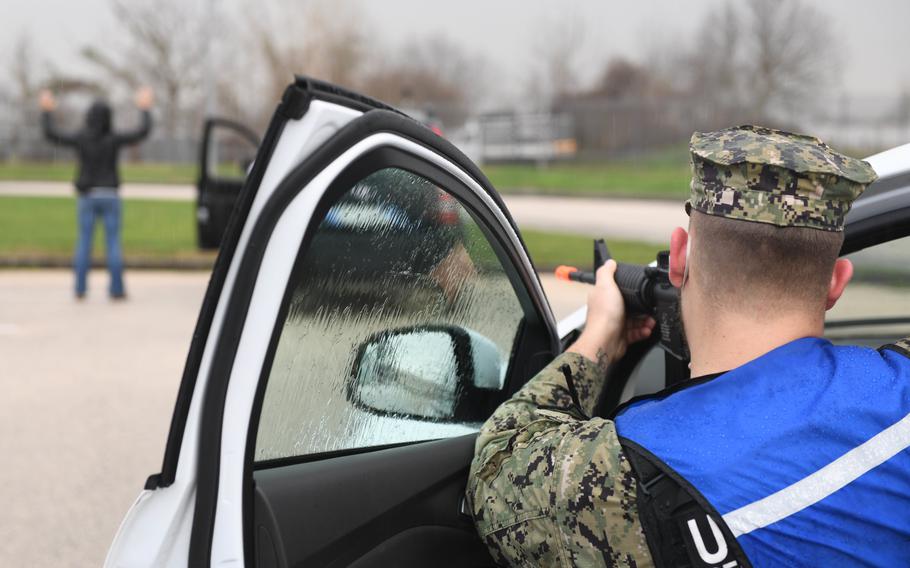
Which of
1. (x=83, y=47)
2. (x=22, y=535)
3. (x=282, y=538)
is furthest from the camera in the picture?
(x=83, y=47)

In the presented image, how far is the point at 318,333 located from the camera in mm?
1384

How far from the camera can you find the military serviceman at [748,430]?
3.85 ft

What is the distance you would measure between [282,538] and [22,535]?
306cm

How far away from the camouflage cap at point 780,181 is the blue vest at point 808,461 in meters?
0.21

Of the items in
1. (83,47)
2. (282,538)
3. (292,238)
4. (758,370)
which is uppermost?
(83,47)

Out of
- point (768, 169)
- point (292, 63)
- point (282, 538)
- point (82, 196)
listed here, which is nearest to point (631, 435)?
point (768, 169)

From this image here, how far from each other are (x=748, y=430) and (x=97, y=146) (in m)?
8.44

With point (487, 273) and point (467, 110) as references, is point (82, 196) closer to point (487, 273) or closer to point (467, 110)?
point (487, 273)

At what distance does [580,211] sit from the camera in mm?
19281

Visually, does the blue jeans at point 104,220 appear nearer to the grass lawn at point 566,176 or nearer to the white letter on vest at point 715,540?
the white letter on vest at point 715,540

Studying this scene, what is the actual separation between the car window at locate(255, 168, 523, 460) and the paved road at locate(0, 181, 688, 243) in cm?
879

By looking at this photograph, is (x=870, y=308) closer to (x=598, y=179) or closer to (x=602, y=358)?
(x=602, y=358)

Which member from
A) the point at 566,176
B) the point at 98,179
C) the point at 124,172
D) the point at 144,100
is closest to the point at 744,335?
the point at 98,179

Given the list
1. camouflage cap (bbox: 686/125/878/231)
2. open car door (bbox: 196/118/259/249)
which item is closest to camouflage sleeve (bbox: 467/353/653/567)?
camouflage cap (bbox: 686/125/878/231)
